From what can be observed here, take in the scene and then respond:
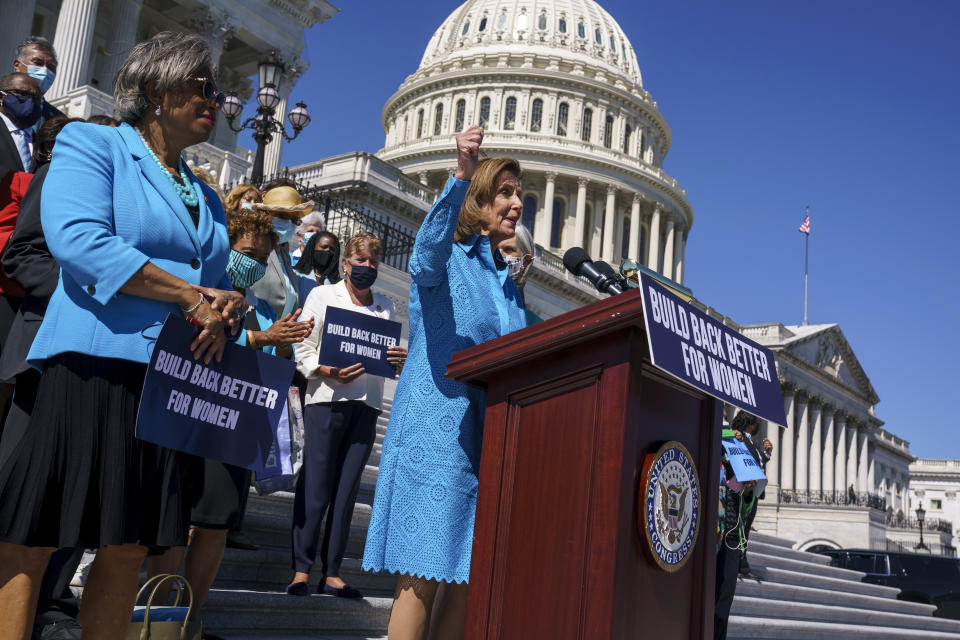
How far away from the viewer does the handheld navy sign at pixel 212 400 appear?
223 centimetres

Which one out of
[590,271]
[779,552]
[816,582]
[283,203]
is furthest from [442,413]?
[779,552]

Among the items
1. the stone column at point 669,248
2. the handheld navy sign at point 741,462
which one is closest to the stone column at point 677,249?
the stone column at point 669,248

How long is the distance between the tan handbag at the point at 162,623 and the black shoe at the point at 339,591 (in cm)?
188

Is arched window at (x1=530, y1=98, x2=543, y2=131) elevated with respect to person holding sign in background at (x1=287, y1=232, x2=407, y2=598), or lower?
elevated

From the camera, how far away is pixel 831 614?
408 inches

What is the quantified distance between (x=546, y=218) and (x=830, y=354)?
24.0 meters

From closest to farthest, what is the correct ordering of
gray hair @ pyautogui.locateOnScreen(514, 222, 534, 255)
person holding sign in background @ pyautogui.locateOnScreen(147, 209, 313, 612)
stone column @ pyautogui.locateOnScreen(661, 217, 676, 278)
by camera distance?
1. person holding sign in background @ pyautogui.locateOnScreen(147, 209, 313, 612)
2. gray hair @ pyautogui.locateOnScreen(514, 222, 534, 255)
3. stone column @ pyautogui.locateOnScreen(661, 217, 676, 278)

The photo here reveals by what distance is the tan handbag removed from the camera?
2.52 meters

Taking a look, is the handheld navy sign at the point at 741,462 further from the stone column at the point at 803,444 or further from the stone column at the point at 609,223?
the stone column at the point at 803,444

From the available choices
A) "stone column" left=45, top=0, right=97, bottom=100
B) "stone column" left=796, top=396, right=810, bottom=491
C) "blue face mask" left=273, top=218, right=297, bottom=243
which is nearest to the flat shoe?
"blue face mask" left=273, top=218, right=297, bottom=243

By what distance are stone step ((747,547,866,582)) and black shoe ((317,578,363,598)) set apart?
7274 millimetres

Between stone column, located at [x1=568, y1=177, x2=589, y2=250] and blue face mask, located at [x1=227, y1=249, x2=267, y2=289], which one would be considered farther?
stone column, located at [x1=568, y1=177, x2=589, y2=250]

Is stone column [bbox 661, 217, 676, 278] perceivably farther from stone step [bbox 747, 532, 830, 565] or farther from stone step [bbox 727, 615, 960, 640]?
stone step [bbox 727, 615, 960, 640]

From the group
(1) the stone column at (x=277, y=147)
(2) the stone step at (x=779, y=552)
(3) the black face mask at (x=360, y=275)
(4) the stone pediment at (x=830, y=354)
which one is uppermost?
(4) the stone pediment at (x=830, y=354)
